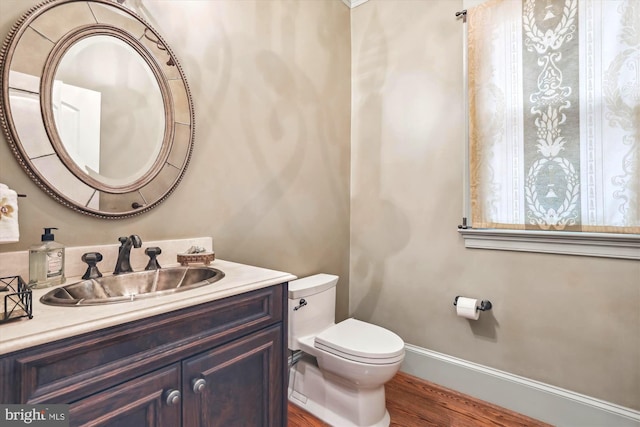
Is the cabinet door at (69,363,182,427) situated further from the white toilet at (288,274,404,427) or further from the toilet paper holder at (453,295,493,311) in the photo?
the toilet paper holder at (453,295,493,311)

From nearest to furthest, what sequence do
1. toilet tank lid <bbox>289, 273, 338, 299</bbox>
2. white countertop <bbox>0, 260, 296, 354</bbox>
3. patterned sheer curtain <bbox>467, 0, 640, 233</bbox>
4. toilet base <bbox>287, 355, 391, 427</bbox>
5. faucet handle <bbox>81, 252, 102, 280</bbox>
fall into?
white countertop <bbox>0, 260, 296, 354</bbox>
faucet handle <bbox>81, 252, 102, 280</bbox>
patterned sheer curtain <bbox>467, 0, 640, 233</bbox>
toilet base <bbox>287, 355, 391, 427</bbox>
toilet tank lid <bbox>289, 273, 338, 299</bbox>

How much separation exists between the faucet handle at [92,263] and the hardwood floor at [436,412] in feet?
4.10

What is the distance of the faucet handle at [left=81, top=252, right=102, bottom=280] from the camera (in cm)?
110

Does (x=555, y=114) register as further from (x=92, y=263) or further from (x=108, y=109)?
(x=92, y=263)

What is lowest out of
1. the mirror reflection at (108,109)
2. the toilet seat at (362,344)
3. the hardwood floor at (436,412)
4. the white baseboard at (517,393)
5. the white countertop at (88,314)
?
the hardwood floor at (436,412)

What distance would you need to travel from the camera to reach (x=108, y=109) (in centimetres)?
125

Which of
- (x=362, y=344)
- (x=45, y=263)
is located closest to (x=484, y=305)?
(x=362, y=344)

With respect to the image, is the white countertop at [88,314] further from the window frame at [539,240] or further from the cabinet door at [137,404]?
the window frame at [539,240]

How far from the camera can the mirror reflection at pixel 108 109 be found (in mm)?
1151

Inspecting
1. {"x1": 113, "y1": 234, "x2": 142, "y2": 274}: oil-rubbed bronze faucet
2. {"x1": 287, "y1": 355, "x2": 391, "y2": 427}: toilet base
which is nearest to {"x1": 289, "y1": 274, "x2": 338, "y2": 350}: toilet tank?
{"x1": 287, "y1": 355, "x2": 391, "y2": 427}: toilet base

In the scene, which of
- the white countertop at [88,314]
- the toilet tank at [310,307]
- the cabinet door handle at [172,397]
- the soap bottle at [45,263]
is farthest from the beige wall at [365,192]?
the cabinet door handle at [172,397]

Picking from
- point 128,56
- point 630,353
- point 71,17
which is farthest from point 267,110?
point 630,353

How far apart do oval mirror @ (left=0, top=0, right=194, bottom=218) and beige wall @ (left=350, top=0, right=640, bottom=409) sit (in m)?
1.40

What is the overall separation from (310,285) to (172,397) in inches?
41.8
